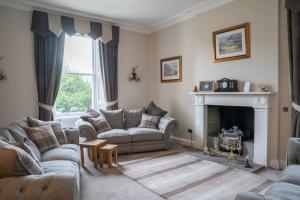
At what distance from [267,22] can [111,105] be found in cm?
379

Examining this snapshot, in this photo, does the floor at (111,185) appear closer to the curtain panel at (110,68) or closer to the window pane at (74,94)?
the window pane at (74,94)

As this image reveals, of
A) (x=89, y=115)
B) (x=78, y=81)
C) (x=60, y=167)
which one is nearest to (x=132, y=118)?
(x=89, y=115)

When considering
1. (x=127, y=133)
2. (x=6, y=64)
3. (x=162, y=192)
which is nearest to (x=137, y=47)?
(x=127, y=133)

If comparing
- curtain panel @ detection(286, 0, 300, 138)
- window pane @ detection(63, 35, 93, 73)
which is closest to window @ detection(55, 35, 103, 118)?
window pane @ detection(63, 35, 93, 73)

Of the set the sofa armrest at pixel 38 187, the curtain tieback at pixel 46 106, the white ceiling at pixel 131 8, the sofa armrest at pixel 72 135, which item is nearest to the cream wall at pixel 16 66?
the curtain tieback at pixel 46 106

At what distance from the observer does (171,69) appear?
5.35 metres

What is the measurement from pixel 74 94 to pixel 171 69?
251 cm

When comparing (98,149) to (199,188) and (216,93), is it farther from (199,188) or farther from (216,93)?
(216,93)

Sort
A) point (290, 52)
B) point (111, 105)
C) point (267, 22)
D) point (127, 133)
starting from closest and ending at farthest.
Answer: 1. point (290, 52)
2. point (267, 22)
3. point (127, 133)
4. point (111, 105)

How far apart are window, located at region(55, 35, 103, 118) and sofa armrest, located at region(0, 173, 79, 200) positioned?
131 inches

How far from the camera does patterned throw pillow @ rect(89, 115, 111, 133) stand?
4312 mm

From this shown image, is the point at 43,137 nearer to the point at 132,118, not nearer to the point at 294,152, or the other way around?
the point at 132,118

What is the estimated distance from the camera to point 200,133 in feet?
14.9

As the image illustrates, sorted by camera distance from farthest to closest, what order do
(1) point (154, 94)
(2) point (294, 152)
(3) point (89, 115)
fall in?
(1) point (154, 94) → (3) point (89, 115) → (2) point (294, 152)
